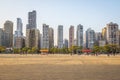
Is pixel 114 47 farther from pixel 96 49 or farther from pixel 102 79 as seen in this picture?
pixel 102 79

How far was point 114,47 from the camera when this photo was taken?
190m

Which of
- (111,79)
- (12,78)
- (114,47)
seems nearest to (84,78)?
(111,79)

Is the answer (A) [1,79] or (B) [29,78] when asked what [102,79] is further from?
(A) [1,79]

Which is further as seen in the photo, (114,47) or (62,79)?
(114,47)

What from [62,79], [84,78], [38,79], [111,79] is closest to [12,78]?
[38,79]

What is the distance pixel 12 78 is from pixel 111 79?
862 cm

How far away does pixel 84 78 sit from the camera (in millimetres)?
25125

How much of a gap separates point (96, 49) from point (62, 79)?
6735 inches

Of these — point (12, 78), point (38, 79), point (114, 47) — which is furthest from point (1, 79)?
point (114, 47)

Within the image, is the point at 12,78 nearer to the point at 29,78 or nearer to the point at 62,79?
the point at 29,78

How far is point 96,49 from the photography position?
19350cm

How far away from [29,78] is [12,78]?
150 centimetres

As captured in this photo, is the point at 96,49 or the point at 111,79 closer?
the point at 111,79

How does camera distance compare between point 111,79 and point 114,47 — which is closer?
point 111,79
